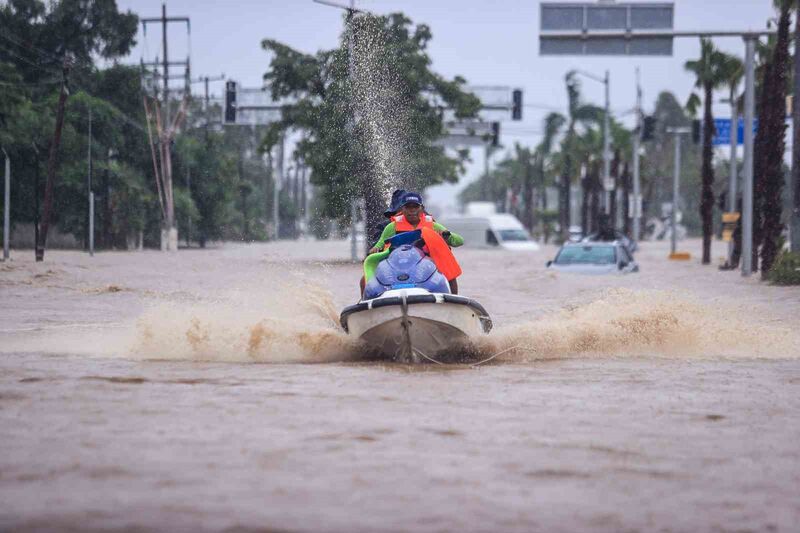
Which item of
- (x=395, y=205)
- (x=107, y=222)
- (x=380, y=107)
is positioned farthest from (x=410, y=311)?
(x=107, y=222)

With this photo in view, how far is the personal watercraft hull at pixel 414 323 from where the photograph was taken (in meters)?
11.1

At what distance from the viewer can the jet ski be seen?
11.2m

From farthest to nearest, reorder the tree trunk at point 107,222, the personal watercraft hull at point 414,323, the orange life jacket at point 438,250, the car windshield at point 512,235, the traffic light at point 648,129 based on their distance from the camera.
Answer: the car windshield at point 512,235 < the tree trunk at point 107,222 < the traffic light at point 648,129 < the orange life jacket at point 438,250 < the personal watercraft hull at point 414,323

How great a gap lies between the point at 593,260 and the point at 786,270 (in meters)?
5.16

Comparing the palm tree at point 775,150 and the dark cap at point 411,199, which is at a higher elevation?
the palm tree at point 775,150

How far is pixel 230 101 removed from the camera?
39.4 m

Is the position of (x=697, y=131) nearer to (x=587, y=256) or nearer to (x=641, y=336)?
Answer: (x=587, y=256)

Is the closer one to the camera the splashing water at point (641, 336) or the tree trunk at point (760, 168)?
the splashing water at point (641, 336)

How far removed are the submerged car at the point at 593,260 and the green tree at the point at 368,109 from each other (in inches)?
194

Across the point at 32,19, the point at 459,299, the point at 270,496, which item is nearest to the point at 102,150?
the point at 32,19

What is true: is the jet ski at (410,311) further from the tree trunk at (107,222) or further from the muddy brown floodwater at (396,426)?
the tree trunk at (107,222)

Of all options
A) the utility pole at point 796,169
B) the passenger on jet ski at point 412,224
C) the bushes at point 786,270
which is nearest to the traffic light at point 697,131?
the utility pole at point 796,169

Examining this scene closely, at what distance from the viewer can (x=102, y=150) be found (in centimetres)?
5891

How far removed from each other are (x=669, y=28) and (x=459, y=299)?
14.6 metres
